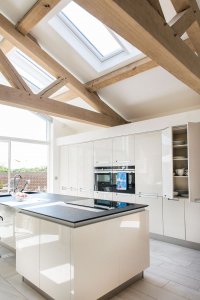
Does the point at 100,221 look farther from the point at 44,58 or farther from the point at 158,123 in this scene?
the point at 44,58

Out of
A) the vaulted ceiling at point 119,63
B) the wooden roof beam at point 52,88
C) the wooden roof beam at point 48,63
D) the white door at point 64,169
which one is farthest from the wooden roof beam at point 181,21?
the white door at point 64,169

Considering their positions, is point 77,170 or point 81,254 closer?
point 81,254

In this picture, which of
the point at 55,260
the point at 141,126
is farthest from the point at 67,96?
the point at 55,260

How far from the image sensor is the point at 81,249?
77.5 inches

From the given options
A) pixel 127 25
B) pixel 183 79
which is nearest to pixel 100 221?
pixel 127 25

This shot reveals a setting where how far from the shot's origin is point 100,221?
217 centimetres

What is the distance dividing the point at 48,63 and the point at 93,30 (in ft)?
3.29

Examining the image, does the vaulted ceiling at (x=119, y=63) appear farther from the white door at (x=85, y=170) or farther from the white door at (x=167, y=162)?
the white door at (x=85, y=170)

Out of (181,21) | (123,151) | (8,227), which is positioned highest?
(181,21)

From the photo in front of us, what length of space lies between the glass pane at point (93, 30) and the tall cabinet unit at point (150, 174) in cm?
172

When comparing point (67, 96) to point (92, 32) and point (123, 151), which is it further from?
point (123, 151)

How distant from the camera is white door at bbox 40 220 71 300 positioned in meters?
1.98

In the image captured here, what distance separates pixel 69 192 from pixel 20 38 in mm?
3748

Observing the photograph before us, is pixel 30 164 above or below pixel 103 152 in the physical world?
below
